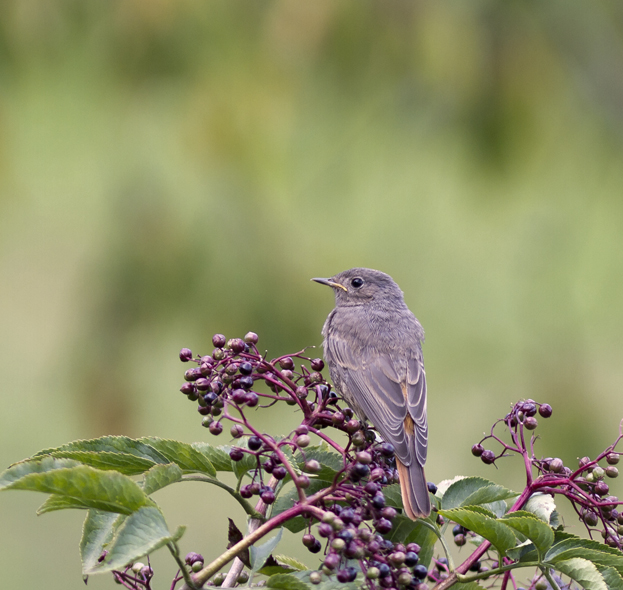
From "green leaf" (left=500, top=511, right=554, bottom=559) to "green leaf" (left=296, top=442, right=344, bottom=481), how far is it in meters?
0.46

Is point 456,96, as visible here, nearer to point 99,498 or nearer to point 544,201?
point 544,201

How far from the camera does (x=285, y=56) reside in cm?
425

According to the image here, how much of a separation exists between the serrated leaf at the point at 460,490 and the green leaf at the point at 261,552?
519mm

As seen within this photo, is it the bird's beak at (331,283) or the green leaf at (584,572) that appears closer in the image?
the green leaf at (584,572)

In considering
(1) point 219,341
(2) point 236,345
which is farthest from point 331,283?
(2) point 236,345

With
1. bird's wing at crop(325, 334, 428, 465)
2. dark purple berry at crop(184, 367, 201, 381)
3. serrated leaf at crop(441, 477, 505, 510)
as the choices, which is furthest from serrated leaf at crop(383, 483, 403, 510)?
bird's wing at crop(325, 334, 428, 465)

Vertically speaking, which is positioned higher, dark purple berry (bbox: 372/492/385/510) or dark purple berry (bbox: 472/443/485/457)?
dark purple berry (bbox: 472/443/485/457)

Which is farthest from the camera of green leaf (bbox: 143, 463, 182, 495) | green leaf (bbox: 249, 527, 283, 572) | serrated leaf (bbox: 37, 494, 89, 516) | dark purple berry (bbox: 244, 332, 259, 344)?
dark purple berry (bbox: 244, 332, 259, 344)

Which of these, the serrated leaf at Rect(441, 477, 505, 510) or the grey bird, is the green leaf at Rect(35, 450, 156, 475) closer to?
the serrated leaf at Rect(441, 477, 505, 510)

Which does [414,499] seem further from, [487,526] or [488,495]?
[487,526]

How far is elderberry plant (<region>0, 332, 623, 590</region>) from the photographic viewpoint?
1.46m

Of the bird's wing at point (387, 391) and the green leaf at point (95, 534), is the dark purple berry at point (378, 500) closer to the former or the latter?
the green leaf at point (95, 534)

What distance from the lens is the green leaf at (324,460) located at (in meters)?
1.92

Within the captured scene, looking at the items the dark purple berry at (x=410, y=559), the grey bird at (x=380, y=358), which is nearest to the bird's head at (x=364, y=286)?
the grey bird at (x=380, y=358)
